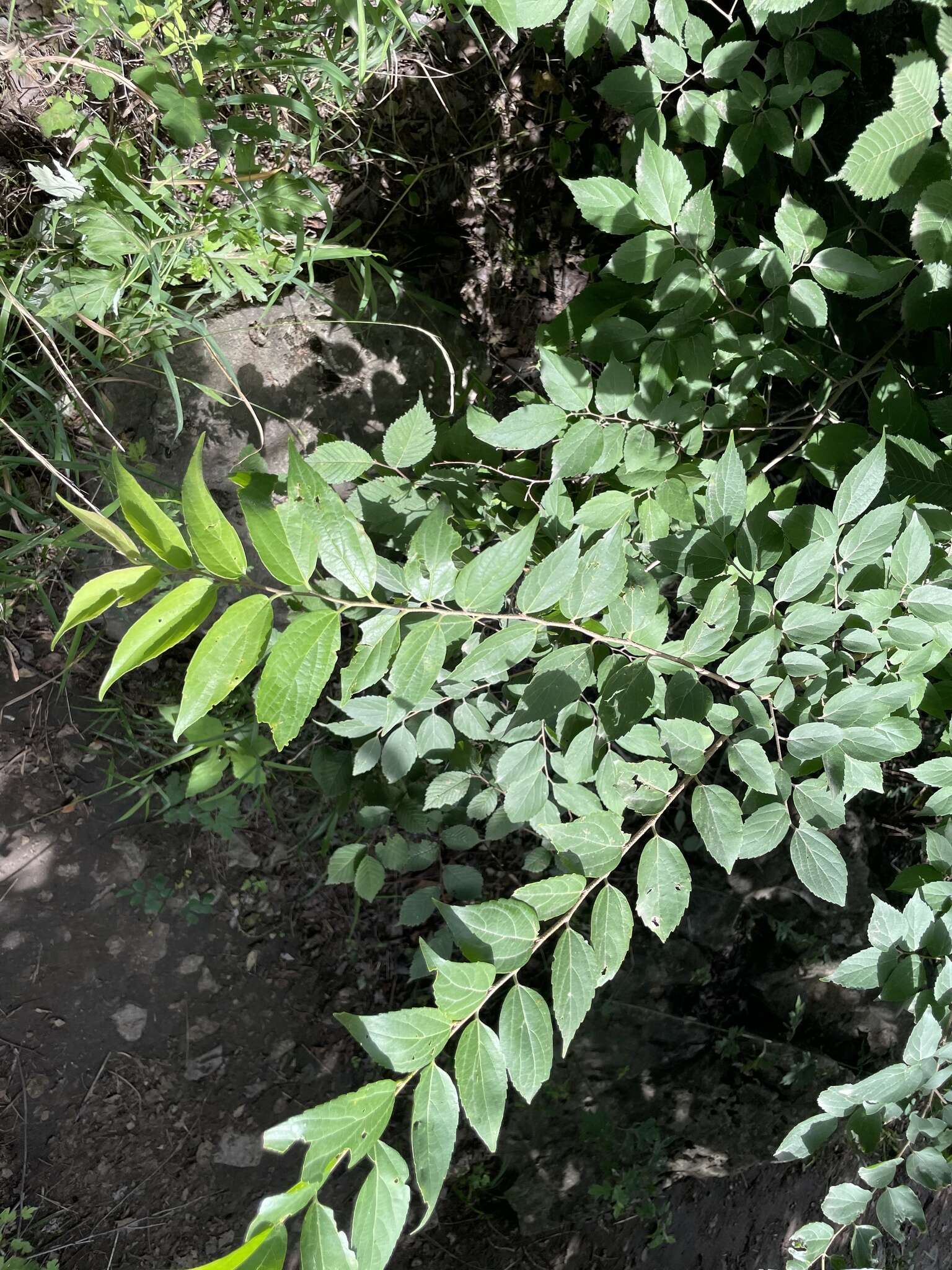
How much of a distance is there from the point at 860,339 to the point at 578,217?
113 cm

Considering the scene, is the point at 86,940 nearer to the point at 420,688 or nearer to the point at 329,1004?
the point at 329,1004

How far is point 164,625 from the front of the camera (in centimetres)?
91

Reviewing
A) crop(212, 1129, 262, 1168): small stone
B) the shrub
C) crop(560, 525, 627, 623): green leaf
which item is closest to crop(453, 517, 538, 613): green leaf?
the shrub

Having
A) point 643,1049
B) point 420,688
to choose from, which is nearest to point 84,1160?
point 643,1049

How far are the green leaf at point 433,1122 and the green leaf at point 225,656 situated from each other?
577mm

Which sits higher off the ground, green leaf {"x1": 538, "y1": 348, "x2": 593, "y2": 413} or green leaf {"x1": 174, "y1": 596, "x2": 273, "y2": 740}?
green leaf {"x1": 174, "y1": 596, "x2": 273, "y2": 740}

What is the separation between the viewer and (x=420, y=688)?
1.05 meters

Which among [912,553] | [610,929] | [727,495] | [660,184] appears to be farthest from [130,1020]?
[660,184]

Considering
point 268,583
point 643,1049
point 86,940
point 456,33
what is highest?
point 456,33

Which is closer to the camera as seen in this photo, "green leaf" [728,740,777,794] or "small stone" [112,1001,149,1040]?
"green leaf" [728,740,777,794]

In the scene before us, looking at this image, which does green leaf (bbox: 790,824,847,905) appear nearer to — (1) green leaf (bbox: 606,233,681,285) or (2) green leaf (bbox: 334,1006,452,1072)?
(2) green leaf (bbox: 334,1006,452,1072)

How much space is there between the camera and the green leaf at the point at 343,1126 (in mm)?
1001

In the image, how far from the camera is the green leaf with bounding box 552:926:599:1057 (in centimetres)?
115

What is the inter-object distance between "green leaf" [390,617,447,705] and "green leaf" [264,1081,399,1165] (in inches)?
19.0
